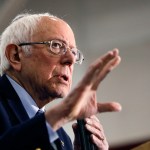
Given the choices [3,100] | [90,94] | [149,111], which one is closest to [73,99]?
[90,94]

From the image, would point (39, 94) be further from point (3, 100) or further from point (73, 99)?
point (73, 99)

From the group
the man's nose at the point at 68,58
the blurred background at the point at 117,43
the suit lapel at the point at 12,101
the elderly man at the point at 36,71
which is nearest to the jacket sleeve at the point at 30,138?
the elderly man at the point at 36,71

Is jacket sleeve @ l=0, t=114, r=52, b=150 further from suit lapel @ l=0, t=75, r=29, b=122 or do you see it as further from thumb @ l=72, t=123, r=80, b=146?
thumb @ l=72, t=123, r=80, b=146

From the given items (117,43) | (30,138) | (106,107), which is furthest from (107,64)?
(117,43)

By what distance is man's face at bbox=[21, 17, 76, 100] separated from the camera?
1.76m

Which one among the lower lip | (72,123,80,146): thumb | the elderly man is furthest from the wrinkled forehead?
(72,123,80,146): thumb

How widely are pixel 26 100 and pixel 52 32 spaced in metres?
0.30

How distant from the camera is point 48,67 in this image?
70.7 inches

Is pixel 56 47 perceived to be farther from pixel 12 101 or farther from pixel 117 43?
pixel 117 43

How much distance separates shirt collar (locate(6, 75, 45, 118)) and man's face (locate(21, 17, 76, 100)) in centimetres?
5

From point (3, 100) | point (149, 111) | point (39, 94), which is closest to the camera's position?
point (3, 100)

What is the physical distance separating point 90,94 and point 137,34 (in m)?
3.25

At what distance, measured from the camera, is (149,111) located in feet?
14.1

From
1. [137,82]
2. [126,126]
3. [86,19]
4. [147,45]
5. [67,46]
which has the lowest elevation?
[126,126]
